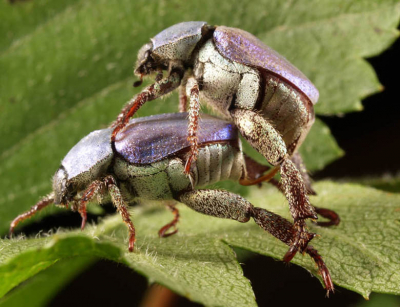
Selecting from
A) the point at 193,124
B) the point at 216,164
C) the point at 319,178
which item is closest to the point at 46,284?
the point at 216,164

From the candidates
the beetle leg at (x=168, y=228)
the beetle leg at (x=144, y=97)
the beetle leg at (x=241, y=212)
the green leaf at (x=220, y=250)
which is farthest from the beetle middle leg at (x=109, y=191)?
the beetle leg at (x=168, y=228)

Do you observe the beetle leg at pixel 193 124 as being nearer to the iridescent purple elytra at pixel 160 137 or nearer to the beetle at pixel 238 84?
the beetle at pixel 238 84

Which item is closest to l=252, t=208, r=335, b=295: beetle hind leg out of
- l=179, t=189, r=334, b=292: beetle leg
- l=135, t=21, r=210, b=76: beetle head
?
l=179, t=189, r=334, b=292: beetle leg

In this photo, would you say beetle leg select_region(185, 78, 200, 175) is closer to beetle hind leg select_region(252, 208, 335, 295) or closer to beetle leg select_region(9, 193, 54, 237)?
beetle hind leg select_region(252, 208, 335, 295)

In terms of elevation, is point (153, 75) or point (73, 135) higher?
point (153, 75)

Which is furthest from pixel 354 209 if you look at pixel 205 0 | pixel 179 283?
pixel 205 0

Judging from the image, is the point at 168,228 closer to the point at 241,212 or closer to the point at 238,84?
the point at 241,212

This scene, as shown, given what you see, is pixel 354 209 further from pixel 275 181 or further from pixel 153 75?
pixel 153 75
